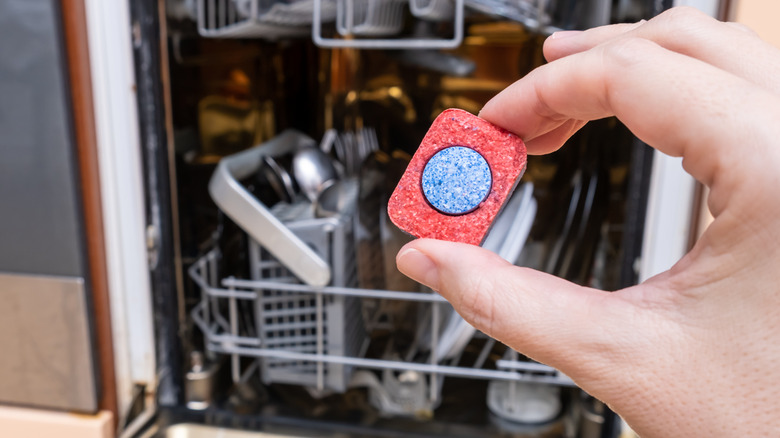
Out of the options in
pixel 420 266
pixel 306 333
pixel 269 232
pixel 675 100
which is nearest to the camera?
pixel 675 100

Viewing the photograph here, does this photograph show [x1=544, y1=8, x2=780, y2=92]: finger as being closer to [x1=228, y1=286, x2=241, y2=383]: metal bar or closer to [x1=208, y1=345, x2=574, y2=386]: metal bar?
[x1=208, y1=345, x2=574, y2=386]: metal bar

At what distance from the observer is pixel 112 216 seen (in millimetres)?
791

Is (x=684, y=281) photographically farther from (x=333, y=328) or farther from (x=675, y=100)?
(x=333, y=328)

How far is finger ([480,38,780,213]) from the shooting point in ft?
1.03

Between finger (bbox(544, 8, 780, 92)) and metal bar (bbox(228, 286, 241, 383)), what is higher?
finger (bbox(544, 8, 780, 92))

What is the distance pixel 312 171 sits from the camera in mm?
942

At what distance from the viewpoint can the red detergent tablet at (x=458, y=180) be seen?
0.48 metres

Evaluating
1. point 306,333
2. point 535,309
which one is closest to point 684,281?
point 535,309

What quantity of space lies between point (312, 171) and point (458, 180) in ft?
1.65

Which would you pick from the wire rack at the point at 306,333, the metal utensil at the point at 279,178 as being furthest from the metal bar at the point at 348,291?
the metal utensil at the point at 279,178

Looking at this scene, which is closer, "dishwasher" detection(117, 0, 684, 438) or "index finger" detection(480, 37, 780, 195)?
"index finger" detection(480, 37, 780, 195)

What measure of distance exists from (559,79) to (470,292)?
6.5 inches

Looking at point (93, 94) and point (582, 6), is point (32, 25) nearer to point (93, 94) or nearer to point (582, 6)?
point (93, 94)

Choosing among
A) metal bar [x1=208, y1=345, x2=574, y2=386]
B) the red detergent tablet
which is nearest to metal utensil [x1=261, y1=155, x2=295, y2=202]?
metal bar [x1=208, y1=345, x2=574, y2=386]
